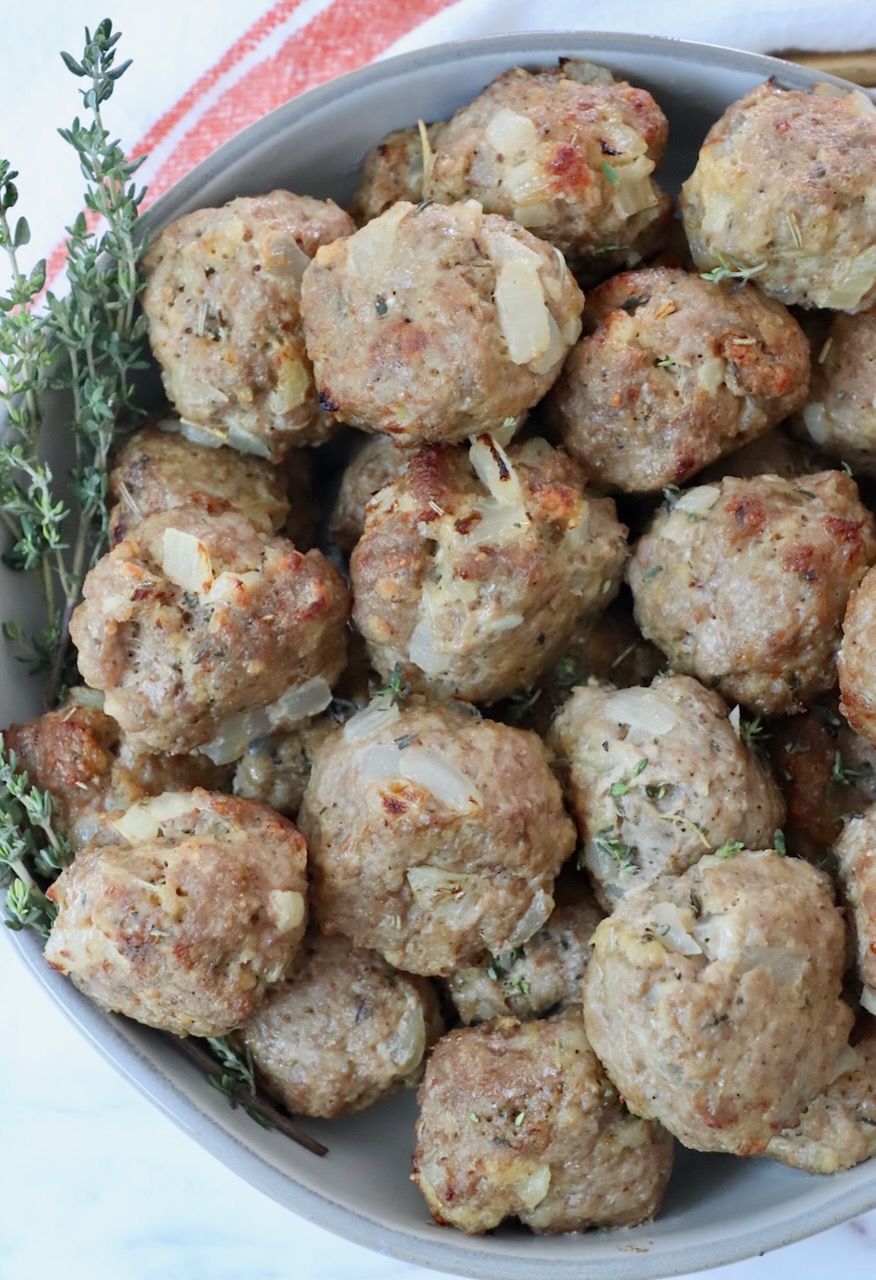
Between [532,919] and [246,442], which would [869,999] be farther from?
[246,442]

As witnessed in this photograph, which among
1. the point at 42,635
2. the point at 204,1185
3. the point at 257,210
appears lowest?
the point at 204,1185

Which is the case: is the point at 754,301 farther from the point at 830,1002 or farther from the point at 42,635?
the point at 42,635

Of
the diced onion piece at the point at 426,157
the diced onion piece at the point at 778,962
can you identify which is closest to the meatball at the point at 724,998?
the diced onion piece at the point at 778,962

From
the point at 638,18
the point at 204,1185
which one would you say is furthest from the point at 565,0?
the point at 204,1185

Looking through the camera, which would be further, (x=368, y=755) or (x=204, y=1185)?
(x=204, y=1185)

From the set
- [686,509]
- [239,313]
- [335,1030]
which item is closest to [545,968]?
[335,1030]
